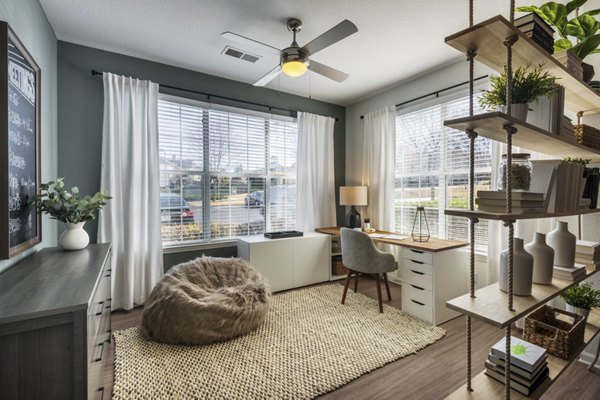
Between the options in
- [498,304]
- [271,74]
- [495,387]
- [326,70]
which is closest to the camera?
[498,304]

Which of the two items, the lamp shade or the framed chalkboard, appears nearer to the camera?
the framed chalkboard

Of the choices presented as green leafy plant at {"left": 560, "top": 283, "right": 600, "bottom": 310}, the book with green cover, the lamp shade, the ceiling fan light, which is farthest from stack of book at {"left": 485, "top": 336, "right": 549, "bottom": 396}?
the lamp shade

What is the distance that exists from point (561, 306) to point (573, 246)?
1116mm

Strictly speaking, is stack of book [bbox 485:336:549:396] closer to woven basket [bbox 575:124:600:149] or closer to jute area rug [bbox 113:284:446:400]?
jute area rug [bbox 113:284:446:400]

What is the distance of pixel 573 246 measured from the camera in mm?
1547

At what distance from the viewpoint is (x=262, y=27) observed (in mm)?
2459

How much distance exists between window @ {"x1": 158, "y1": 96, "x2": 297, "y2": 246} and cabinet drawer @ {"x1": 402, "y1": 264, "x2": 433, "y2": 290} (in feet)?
5.90

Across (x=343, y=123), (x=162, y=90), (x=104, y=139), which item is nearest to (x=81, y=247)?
(x=104, y=139)

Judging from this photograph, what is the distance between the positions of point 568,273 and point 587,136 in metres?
0.96

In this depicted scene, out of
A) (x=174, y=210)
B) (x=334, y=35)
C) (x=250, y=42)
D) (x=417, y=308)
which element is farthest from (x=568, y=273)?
(x=174, y=210)

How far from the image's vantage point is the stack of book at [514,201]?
44.4 inches

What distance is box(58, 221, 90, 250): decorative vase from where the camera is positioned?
1.91 meters

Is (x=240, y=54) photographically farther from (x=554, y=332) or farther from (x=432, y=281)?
(x=554, y=332)

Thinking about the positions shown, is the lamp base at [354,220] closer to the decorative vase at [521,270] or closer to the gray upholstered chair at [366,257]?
the gray upholstered chair at [366,257]
